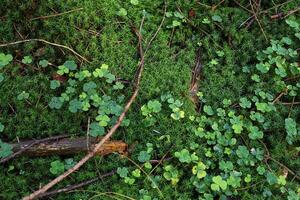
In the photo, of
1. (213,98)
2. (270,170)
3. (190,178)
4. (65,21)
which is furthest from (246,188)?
(65,21)

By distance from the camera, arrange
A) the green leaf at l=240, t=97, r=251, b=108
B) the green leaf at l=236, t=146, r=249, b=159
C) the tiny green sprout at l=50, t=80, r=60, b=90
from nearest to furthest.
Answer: the green leaf at l=236, t=146, r=249, b=159, the tiny green sprout at l=50, t=80, r=60, b=90, the green leaf at l=240, t=97, r=251, b=108

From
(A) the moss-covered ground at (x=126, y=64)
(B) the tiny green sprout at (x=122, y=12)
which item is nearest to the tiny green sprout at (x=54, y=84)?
(A) the moss-covered ground at (x=126, y=64)

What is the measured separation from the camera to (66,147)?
3256 millimetres

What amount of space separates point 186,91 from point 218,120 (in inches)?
15.9

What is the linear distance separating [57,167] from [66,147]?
0.19 meters

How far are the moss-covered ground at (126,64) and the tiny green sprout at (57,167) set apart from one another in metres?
0.06

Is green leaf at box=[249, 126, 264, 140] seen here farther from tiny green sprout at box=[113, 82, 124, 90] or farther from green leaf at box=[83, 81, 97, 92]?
green leaf at box=[83, 81, 97, 92]

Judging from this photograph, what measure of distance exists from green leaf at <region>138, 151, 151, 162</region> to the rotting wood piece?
18cm

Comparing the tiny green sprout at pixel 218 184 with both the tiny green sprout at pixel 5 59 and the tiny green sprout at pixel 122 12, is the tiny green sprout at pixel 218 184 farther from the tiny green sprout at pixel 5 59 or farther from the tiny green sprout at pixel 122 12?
the tiny green sprout at pixel 5 59

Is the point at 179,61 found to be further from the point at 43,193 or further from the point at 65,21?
the point at 43,193

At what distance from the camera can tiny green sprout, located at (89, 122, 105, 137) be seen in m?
3.29

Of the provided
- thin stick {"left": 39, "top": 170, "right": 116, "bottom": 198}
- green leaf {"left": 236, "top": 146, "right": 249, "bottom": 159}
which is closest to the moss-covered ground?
thin stick {"left": 39, "top": 170, "right": 116, "bottom": 198}

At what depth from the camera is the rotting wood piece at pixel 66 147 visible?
3.23 m

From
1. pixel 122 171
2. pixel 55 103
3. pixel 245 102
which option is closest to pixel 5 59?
pixel 55 103
